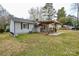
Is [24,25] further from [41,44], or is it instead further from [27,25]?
[41,44]

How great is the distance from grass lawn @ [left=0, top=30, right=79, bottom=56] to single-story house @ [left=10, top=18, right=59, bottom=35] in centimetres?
7

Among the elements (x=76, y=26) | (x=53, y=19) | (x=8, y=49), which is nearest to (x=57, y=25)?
(x=53, y=19)

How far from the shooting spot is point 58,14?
88.0 inches

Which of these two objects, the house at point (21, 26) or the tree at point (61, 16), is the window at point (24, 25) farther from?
the tree at point (61, 16)

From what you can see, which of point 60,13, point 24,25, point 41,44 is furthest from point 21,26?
point 60,13

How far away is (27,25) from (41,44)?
1.01ft

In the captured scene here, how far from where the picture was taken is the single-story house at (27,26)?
2.21 meters

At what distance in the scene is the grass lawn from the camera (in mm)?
2166

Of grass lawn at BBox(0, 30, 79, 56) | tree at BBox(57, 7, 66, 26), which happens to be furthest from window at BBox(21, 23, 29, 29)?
tree at BBox(57, 7, 66, 26)

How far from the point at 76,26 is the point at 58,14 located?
0.92 ft

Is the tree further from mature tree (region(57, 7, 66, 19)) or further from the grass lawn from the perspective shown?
the grass lawn

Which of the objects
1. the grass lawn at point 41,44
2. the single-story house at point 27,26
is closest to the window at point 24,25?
the single-story house at point 27,26

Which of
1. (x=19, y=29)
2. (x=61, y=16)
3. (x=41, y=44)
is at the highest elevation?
(x=61, y=16)

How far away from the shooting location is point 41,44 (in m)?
2.21
